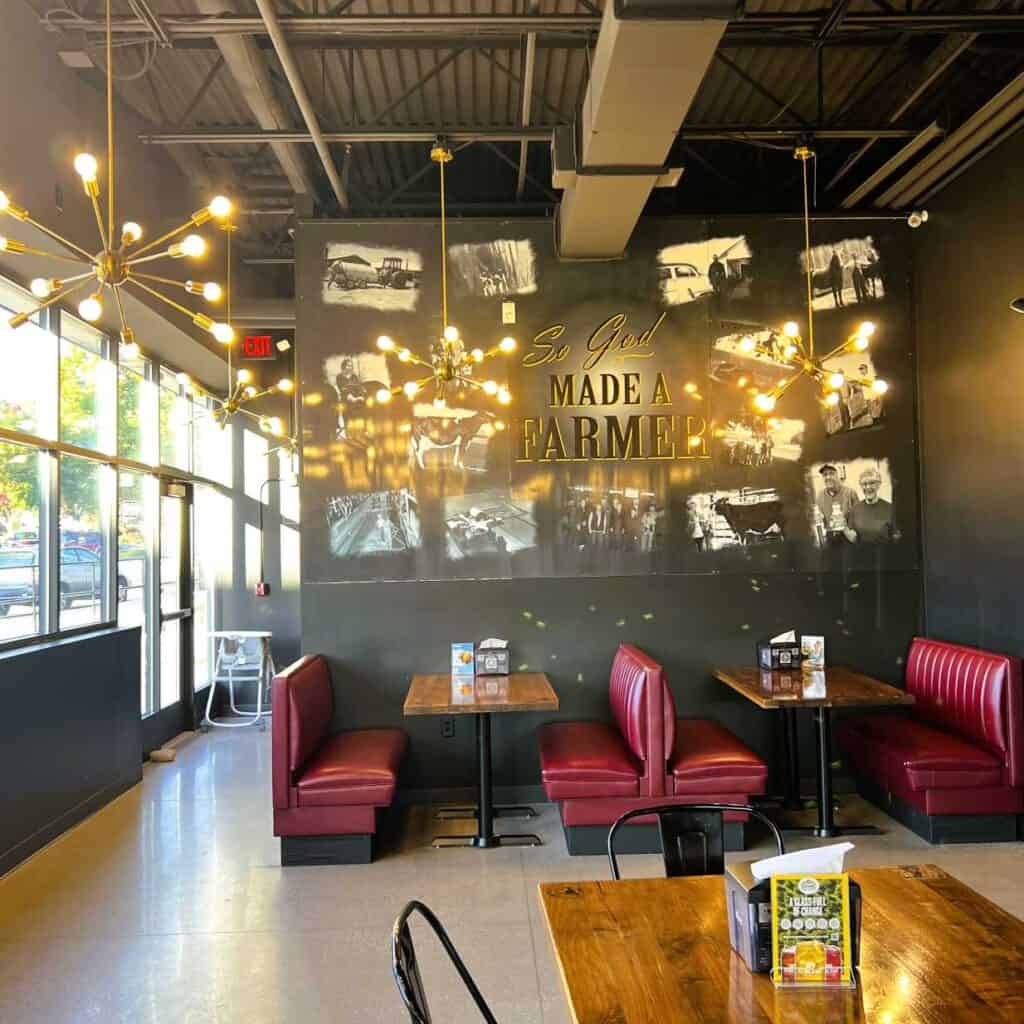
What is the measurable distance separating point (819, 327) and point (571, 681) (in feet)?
9.91

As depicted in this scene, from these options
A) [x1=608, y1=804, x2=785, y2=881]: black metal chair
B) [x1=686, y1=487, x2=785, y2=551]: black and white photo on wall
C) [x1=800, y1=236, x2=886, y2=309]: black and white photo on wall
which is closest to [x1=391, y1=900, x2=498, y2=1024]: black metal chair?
[x1=608, y1=804, x2=785, y2=881]: black metal chair

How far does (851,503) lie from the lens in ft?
19.9

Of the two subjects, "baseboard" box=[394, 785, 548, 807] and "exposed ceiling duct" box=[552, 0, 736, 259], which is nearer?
"exposed ceiling duct" box=[552, 0, 736, 259]

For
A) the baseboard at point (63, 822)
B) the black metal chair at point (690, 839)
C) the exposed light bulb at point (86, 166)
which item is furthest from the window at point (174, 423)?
the black metal chair at point (690, 839)

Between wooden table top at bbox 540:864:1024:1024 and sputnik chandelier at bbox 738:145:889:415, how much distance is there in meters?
3.48

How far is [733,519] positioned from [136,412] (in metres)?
5.02

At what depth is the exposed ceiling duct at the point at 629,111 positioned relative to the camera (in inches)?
133

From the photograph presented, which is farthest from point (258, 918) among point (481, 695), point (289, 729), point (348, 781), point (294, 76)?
point (294, 76)

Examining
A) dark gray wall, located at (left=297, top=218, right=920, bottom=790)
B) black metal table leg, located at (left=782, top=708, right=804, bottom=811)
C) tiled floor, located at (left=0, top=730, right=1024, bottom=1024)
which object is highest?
dark gray wall, located at (left=297, top=218, right=920, bottom=790)

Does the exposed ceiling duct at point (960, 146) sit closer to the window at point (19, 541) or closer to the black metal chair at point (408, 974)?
the black metal chair at point (408, 974)

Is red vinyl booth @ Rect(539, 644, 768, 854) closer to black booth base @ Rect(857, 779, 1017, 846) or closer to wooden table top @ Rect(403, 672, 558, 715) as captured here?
wooden table top @ Rect(403, 672, 558, 715)

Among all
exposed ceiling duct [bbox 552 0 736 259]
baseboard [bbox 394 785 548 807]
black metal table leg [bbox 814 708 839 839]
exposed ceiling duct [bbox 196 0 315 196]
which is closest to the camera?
exposed ceiling duct [bbox 552 0 736 259]

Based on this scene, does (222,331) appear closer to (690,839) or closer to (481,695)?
(481,695)

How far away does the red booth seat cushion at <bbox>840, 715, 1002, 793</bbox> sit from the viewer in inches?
189
